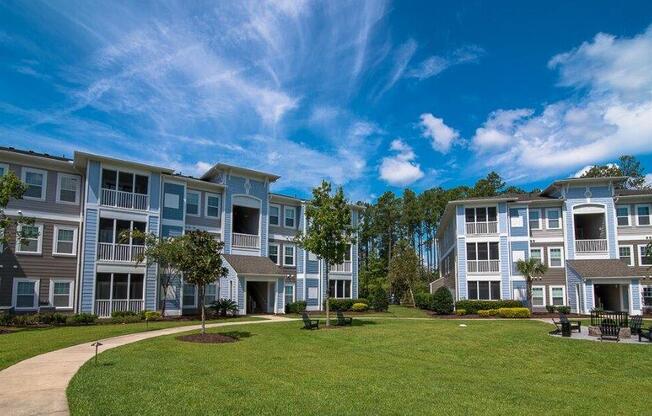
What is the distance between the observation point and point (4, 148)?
79.7 feet

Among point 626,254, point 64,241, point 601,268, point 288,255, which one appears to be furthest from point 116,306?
point 626,254

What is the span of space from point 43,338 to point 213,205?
16.0 meters

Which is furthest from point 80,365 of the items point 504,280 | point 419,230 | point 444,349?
point 419,230

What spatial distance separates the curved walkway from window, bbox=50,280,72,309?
12.2 m

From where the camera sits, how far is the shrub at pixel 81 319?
22.4m

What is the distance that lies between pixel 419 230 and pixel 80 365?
64150mm

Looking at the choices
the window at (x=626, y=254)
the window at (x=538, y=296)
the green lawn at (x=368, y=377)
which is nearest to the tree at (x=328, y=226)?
the green lawn at (x=368, y=377)

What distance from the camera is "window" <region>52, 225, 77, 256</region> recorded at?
25094 millimetres

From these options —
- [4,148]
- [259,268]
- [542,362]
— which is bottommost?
[542,362]

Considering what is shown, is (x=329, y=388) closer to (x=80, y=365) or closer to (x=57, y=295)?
(x=80, y=365)

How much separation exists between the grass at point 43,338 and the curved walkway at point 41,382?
51cm

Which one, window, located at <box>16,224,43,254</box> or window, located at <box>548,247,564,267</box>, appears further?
window, located at <box>548,247,564,267</box>

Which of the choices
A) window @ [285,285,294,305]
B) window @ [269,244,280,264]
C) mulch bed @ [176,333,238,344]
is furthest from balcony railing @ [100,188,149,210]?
mulch bed @ [176,333,238,344]

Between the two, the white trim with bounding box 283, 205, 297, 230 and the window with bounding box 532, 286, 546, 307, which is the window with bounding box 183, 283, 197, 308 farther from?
the window with bounding box 532, 286, 546, 307
